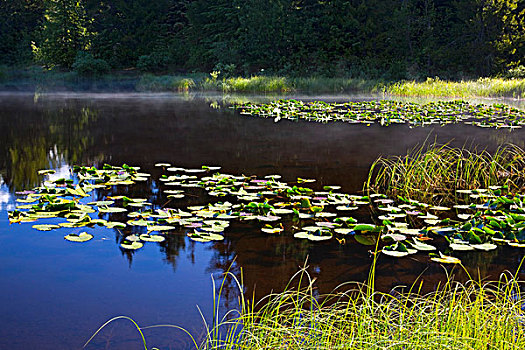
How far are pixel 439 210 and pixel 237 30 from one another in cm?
3309

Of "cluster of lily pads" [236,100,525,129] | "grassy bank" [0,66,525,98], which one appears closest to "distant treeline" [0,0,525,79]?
"grassy bank" [0,66,525,98]

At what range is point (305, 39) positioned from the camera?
33562 millimetres

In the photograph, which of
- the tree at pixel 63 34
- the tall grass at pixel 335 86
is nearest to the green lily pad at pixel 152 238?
the tall grass at pixel 335 86

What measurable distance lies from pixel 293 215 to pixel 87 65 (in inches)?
1280

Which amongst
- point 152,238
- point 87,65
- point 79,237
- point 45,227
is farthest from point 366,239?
point 87,65

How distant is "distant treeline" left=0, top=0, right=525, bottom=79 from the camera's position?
98.0ft

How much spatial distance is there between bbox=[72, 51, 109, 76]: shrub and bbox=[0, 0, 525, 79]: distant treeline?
0.06 meters

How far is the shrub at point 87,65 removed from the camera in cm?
3434

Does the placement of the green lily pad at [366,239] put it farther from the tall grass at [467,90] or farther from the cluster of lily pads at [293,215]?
the tall grass at [467,90]

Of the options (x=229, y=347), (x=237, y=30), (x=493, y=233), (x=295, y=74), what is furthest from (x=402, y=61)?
(x=229, y=347)

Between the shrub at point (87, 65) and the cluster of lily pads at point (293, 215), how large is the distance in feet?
99.9

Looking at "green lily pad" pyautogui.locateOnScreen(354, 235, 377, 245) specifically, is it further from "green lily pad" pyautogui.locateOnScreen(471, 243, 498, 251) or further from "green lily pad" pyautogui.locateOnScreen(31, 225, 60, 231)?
"green lily pad" pyautogui.locateOnScreen(31, 225, 60, 231)

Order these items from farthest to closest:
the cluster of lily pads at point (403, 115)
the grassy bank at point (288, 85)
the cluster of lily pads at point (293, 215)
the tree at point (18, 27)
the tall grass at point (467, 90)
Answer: the tree at point (18, 27) < the grassy bank at point (288, 85) < the tall grass at point (467, 90) < the cluster of lily pads at point (403, 115) < the cluster of lily pads at point (293, 215)

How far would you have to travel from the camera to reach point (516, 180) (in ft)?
20.4
